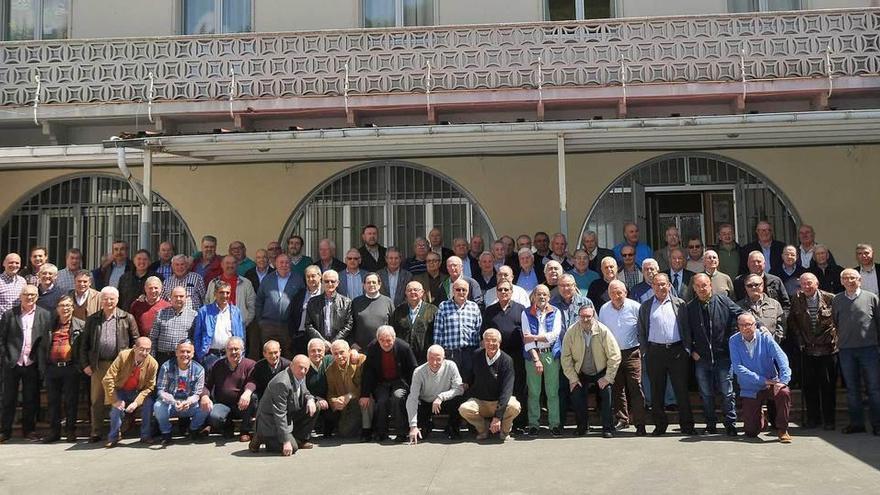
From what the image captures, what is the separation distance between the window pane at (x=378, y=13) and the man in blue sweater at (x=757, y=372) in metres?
8.22

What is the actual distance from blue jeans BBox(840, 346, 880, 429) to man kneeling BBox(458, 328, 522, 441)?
3346mm

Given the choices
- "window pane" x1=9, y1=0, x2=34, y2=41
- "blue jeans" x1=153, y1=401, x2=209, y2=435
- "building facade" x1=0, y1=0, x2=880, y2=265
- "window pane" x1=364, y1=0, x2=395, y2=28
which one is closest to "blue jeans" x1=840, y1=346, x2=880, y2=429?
"building facade" x1=0, y1=0, x2=880, y2=265

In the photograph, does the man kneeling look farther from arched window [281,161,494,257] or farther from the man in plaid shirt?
arched window [281,161,494,257]

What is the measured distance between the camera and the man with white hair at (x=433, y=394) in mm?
7902

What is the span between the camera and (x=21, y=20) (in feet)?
45.0

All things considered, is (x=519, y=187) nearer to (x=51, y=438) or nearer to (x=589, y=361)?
(x=589, y=361)

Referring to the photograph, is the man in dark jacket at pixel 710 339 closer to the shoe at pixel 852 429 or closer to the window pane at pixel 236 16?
the shoe at pixel 852 429

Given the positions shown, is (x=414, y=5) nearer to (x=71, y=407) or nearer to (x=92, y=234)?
(x=92, y=234)

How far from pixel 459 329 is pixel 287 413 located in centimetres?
195

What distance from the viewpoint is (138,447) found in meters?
8.03

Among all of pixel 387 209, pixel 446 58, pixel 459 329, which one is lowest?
pixel 459 329

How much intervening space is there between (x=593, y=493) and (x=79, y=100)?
Answer: 32.8 feet

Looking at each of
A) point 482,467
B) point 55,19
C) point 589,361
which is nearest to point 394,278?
point 589,361

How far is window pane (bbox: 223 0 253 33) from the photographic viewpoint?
13523 millimetres
